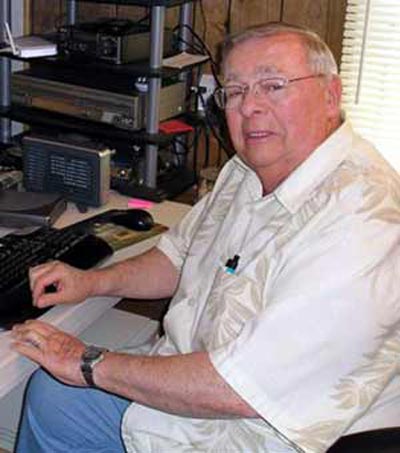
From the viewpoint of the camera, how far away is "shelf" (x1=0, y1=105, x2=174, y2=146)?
2.16 m

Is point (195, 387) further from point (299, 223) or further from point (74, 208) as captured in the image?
point (74, 208)

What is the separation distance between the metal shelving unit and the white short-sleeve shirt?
84cm

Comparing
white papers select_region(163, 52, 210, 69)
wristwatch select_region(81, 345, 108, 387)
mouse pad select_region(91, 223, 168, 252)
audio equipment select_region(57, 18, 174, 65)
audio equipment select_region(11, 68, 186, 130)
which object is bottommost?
wristwatch select_region(81, 345, 108, 387)

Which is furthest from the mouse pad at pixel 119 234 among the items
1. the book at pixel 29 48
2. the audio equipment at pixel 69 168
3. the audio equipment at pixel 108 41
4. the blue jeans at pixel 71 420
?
the book at pixel 29 48

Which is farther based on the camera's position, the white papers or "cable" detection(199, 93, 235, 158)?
"cable" detection(199, 93, 235, 158)

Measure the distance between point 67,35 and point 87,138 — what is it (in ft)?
1.03

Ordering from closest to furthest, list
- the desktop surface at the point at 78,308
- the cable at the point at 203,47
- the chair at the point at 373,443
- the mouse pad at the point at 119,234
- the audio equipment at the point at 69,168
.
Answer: the chair at the point at 373,443, the desktop surface at the point at 78,308, the mouse pad at the point at 119,234, the audio equipment at the point at 69,168, the cable at the point at 203,47

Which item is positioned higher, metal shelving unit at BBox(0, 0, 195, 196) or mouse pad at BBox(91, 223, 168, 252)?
metal shelving unit at BBox(0, 0, 195, 196)

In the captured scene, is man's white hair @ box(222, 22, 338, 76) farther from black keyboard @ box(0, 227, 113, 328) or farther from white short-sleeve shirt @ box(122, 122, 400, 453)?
black keyboard @ box(0, 227, 113, 328)

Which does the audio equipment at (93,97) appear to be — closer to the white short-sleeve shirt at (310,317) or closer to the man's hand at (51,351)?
the white short-sleeve shirt at (310,317)

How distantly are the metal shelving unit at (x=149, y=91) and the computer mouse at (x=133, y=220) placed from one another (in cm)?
34

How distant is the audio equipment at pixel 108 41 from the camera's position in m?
2.16

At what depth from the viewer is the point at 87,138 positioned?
85.5 inches

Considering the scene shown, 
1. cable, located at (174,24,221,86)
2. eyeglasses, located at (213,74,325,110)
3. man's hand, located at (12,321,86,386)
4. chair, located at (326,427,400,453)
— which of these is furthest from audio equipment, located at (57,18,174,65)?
chair, located at (326,427,400,453)
